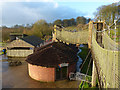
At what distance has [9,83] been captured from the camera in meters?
12.0

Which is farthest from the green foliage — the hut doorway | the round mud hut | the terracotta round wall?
the hut doorway

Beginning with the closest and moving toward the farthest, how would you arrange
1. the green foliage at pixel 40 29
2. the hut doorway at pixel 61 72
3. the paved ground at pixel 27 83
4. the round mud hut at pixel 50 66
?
the paved ground at pixel 27 83, the round mud hut at pixel 50 66, the hut doorway at pixel 61 72, the green foliage at pixel 40 29

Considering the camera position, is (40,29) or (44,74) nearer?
(44,74)

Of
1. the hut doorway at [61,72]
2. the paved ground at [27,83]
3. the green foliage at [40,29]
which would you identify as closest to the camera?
the paved ground at [27,83]

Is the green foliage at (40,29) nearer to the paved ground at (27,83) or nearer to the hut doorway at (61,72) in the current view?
the paved ground at (27,83)

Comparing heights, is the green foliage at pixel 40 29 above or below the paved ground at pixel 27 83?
above

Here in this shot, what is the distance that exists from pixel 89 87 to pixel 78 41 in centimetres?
530

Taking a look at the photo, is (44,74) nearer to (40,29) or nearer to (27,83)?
(27,83)

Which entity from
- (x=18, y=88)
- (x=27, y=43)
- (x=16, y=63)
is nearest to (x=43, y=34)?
(x=27, y=43)

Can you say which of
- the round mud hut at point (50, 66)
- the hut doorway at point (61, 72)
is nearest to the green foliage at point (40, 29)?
the round mud hut at point (50, 66)

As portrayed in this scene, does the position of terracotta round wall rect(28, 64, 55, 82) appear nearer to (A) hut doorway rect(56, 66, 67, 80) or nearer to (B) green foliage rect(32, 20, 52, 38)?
(A) hut doorway rect(56, 66, 67, 80)

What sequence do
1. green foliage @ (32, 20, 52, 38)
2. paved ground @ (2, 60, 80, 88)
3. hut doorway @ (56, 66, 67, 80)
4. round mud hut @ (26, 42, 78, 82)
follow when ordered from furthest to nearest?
green foliage @ (32, 20, 52, 38) < hut doorway @ (56, 66, 67, 80) < round mud hut @ (26, 42, 78, 82) < paved ground @ (2, 60, 80, 88)

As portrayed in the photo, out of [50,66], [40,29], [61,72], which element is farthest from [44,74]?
[40,29]

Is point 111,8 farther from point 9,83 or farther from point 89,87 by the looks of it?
point 9,83
